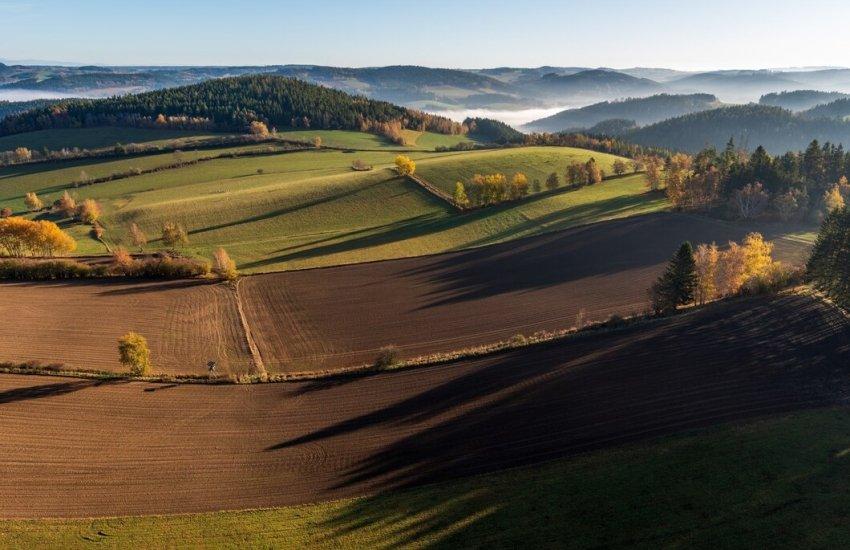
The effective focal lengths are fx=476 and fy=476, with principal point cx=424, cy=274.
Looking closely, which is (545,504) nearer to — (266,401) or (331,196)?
(266,401)

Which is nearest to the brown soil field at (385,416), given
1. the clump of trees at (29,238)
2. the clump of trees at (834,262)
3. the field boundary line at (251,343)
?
the field boundary line at (251,343)

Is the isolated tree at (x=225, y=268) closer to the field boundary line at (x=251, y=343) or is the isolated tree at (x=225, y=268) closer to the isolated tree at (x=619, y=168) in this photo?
the field boundary line at (x=251, y=343)

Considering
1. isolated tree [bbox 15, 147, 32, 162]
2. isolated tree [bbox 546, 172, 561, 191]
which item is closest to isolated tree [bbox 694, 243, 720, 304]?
isolated tree [bbox 546, 172, 561, 191]

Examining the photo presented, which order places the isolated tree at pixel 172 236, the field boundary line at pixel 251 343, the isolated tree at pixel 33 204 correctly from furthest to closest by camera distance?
the isolated tree at pixel 33 204, the isolated tree at pixel 172 236, the field boundary line at pixel 251 343

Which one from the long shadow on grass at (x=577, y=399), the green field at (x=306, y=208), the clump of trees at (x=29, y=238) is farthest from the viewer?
the green field at (x=306, y=208)

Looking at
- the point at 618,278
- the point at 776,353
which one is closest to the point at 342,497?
the point at 776,353

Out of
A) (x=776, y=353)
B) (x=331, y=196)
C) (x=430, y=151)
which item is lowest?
(x=776, y=353)

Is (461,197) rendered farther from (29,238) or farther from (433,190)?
(29,238)

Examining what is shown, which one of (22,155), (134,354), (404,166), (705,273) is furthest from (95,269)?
(22,155)

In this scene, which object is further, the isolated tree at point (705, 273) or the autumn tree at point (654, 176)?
the autumn tree at point (654, 176)
